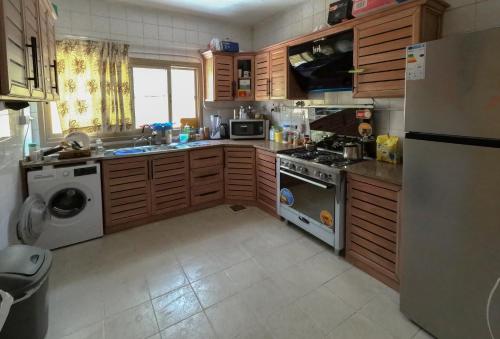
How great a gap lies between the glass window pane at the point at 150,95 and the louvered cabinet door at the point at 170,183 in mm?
857

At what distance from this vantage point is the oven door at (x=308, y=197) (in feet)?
8.31

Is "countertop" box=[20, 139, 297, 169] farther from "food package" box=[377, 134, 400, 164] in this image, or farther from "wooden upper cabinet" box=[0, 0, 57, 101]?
"food package" box=[377, 134, 400, 164]

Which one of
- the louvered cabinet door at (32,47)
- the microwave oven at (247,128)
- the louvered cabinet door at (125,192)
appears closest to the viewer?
the louvered cabinet door at (32,47)

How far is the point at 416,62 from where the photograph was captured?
1559mm

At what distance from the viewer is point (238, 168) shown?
3.78 m

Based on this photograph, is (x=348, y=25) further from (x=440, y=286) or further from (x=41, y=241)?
(x=41, y=241)

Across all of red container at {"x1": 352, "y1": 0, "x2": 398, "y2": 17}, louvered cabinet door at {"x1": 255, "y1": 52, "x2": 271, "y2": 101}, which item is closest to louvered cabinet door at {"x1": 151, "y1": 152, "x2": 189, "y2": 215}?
louvered cabinet door at {"x1": 255, "y1": 52, "x2": 271, "y2": 101}

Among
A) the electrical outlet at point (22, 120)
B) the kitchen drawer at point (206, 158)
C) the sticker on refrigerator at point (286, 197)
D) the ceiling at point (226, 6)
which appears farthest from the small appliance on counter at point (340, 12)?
the electrical outlet at point (22, 120)

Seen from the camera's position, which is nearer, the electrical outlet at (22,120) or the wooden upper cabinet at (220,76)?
the electrical outlet at (22,120)

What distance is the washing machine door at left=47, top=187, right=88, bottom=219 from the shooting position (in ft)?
8.87

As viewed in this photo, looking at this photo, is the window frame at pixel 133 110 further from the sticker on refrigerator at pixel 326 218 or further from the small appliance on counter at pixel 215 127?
the sticker on refrigerator at pixel 326 218

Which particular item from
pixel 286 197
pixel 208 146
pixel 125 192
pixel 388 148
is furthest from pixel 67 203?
pixel 388 148

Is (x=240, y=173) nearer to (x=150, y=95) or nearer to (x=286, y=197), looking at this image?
(x=286, y=197)

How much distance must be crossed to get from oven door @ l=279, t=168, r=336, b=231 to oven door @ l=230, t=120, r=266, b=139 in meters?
1.12
